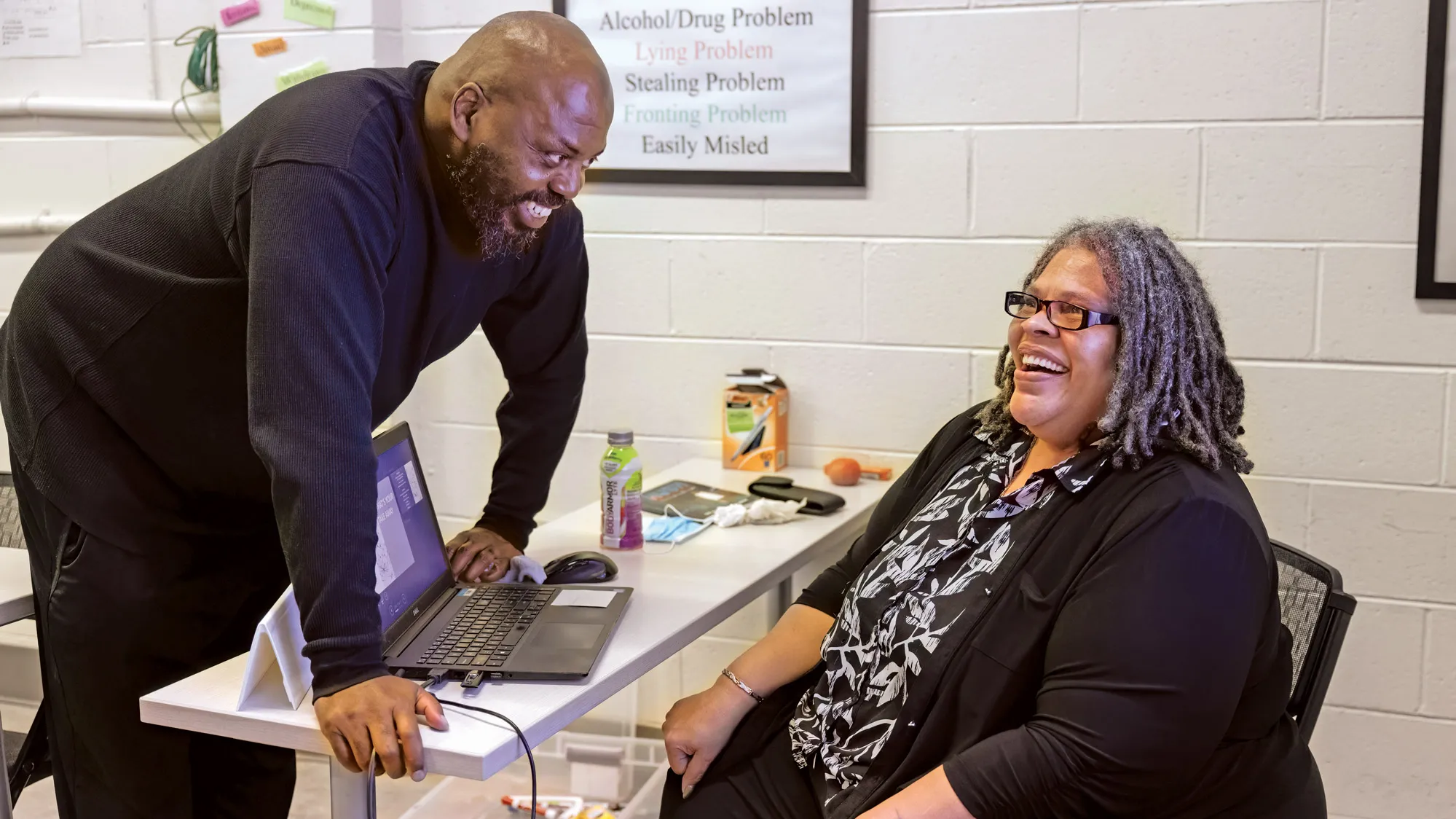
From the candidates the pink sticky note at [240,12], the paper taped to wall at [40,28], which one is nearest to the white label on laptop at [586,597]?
the pink sticky note at [240,12]

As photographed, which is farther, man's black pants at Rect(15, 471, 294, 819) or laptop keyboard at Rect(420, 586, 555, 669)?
man's black pants at Rect(15, 471, 294, 819)

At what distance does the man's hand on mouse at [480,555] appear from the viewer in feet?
6.04

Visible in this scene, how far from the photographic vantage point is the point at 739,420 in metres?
2.57

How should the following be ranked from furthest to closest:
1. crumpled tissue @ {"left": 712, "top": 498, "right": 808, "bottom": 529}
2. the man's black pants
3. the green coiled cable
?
the green coiled cable
crumpled tissue @ {"left": 712, "top": 498, "right": 808, "bottom": 529}
the man's black pants

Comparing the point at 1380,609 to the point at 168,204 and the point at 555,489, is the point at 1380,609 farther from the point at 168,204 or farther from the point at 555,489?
the point at 168,204

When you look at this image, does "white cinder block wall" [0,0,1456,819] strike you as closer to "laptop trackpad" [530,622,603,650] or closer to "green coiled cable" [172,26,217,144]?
"green coiled cable" [172,26,217,144]

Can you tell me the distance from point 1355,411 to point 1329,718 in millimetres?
592

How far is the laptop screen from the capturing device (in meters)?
1.59

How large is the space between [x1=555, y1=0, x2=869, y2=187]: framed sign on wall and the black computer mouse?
1009 mm

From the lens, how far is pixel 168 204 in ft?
5.20

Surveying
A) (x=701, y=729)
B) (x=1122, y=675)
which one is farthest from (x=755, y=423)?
(x=1122, y=675)

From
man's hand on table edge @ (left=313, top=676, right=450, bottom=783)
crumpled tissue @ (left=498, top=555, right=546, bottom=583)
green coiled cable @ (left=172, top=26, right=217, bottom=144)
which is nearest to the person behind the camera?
man's hand on table edge @ (left=313, top=676, right=450, bottom=783)

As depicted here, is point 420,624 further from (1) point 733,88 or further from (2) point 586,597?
(1) point 733,88

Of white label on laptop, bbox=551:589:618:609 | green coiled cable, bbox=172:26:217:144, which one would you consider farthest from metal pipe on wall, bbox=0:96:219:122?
white label on laptop, bbox=551:589:618:609
